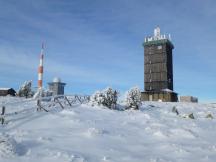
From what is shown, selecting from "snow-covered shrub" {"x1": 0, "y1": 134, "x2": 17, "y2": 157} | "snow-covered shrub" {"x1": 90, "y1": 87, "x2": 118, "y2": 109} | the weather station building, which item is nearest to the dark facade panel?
"snow-covered shrub" {"x1": 90, "y1": 87, "x2": 118, "y2": 109}

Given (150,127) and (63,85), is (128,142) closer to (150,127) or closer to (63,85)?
(150,127)

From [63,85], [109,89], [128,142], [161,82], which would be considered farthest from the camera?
[63,85]

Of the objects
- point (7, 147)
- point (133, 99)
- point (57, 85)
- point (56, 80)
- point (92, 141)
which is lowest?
point (92, 141)

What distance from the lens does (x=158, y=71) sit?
251ft

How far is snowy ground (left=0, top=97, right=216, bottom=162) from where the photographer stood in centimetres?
1189

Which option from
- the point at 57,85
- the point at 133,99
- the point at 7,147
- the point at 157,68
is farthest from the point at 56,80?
the point at 7,147

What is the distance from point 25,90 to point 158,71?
98.8ft

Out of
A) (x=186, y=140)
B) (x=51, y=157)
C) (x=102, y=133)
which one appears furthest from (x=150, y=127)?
(x=51, y=157)

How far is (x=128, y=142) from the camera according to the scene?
15617 mm

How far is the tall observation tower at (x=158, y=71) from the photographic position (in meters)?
75.4

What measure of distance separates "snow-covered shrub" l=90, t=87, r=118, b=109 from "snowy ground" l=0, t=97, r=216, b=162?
8046 millimetres

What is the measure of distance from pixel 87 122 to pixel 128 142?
4572 millimetres

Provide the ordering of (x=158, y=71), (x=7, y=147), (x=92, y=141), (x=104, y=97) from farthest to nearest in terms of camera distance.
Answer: (x=158, y=71) < (x=104, y=97) < (x=92, y=141) < (x=7, y=147)

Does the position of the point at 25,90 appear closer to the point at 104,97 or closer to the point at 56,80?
the point at 104,97
